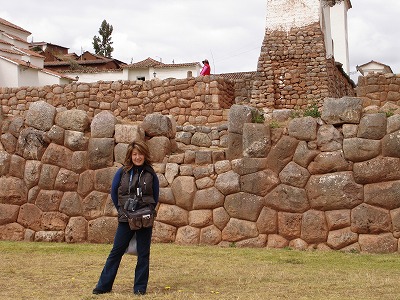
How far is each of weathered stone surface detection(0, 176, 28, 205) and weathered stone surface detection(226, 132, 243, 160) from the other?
3.51 metres

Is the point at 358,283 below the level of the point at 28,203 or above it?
below

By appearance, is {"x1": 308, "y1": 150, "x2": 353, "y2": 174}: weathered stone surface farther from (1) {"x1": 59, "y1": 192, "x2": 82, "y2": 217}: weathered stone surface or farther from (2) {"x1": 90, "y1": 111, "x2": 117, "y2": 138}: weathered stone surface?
(1) {"x1": 59, "y1": 192, "x2": 82, "y2": 217}: weathered stone surface

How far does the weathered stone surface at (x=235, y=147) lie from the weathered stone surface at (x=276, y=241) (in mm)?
1339

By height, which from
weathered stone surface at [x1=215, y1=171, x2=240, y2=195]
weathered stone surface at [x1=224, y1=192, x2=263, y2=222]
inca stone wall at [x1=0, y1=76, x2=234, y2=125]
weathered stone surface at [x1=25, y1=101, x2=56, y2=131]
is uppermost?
inca stone wall at [x1=0, y1=76, x2=234, y2=125]

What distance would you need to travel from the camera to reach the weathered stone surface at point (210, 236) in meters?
10.2

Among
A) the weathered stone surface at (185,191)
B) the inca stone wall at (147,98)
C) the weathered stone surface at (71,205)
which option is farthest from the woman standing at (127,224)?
the inca stone wall at (147,98)

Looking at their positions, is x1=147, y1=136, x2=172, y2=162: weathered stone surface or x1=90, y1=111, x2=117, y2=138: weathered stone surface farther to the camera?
x1=90, y1=111, x2=117, y2=138: weathered stone surface

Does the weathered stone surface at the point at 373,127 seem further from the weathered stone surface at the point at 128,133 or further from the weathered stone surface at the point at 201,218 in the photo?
the weathered stone surface at the point at 128,133

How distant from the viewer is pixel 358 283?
7109 millimetres

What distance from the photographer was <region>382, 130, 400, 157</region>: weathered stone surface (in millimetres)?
9453

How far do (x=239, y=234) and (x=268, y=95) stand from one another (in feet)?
24.8

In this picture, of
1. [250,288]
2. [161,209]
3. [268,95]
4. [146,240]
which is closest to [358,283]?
[250,288]

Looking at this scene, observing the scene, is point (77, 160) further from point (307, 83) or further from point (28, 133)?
point (307, 83)

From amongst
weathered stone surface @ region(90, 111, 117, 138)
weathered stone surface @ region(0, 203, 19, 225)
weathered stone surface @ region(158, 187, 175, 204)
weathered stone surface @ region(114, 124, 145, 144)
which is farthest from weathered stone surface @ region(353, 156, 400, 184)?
weathered stone surface @ region(0, 203, 19, 225)
